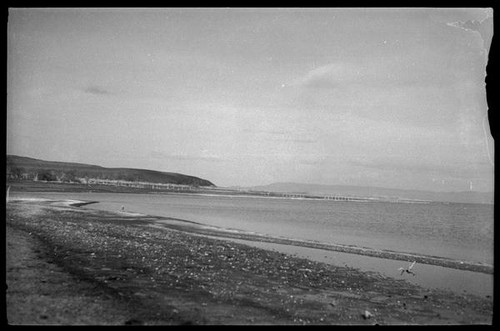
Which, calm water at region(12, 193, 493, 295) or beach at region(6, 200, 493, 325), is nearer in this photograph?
beach at region(6, 200, 493, 325)

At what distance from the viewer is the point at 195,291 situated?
28.9 feet

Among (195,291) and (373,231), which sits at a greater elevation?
(195,291)

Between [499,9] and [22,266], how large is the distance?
479 inches

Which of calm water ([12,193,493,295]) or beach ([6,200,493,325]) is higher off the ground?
beach ([6,200,493,325])

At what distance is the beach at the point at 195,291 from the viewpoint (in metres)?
7.23

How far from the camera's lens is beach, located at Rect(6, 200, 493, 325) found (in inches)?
285

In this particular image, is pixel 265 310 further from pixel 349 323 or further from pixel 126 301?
pixel 126 301

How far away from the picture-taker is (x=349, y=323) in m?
7.80

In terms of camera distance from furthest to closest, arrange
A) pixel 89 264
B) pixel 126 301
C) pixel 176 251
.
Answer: pixel 176 251, pixel 89 264, pixel 126 301

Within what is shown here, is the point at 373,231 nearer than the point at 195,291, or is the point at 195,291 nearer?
the point at 195,291

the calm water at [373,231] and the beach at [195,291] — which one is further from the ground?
the beach at [195,291]

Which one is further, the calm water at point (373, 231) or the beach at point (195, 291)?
the calm water at point (373, 231)
